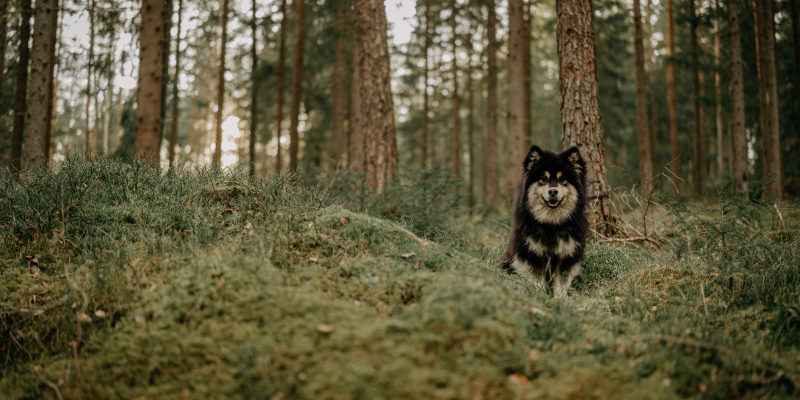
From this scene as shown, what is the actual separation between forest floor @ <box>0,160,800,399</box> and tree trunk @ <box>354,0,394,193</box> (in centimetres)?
399

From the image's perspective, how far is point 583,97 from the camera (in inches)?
249

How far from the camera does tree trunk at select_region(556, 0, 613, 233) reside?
6.31 m

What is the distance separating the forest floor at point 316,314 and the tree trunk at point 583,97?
2.21 m

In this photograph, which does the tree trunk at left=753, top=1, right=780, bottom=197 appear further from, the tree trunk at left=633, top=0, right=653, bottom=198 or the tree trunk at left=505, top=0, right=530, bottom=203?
the tree trunk at left=505, top=0, right=530, bottom=203

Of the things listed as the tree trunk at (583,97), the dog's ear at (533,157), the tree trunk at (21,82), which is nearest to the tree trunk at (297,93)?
the tree trunk at (21,82)

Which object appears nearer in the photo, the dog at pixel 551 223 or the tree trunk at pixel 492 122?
the dog at pixel 551 223

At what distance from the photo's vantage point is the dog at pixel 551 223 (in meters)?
4.48

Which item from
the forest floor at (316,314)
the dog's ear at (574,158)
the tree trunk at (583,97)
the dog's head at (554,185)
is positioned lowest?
the forest floor at (316,314)

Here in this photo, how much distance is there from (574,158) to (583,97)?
6.89 ft

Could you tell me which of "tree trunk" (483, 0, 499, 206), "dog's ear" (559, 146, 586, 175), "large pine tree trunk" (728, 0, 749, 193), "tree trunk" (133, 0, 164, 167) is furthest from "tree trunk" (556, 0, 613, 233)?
"tree trunk" (483, 0, 499, 206)

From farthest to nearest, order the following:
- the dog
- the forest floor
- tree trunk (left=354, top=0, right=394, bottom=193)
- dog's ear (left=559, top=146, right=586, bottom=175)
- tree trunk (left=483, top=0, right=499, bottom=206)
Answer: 1. tree trunk (left=483, top=0, right=499, bottom=206)
2. tree trunk (left=354, top=0, right=394, bottom=193)
3. dog's ear (left=559, top=146, right=586, bottom=175)
4. the dog
5. the forest floor

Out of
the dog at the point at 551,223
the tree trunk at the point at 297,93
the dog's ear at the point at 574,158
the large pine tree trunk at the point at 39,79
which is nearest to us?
the dog at the point at 551,223

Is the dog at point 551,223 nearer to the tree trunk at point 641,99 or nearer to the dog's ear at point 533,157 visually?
the dog's ear at point 533,157

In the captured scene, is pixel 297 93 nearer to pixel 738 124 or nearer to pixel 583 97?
pixel 583 97
